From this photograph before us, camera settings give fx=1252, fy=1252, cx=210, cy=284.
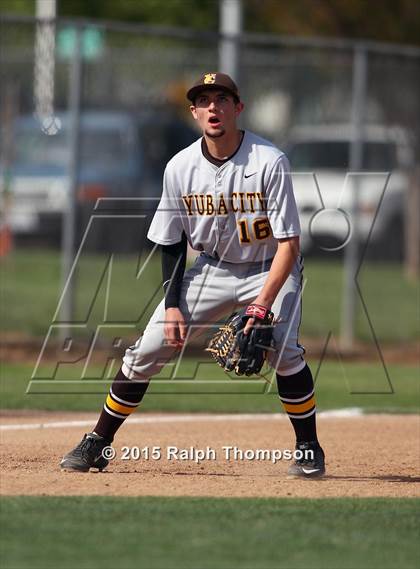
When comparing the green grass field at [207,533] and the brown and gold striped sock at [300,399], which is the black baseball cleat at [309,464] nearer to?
the brown and gold striped sock at [300,399]

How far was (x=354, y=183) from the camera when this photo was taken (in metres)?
13.3

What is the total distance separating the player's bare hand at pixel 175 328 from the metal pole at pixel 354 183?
6.60 m

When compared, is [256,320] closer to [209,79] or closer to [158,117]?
[209,79]

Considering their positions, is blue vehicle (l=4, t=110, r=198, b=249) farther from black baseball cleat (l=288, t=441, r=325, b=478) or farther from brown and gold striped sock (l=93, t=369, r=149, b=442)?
black baseball cleat (l=288, t=441, r=325, b=478)

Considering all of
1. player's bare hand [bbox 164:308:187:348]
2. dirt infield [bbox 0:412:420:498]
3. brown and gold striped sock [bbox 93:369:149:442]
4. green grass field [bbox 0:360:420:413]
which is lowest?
green grass field [bbox 0:360:420:413]

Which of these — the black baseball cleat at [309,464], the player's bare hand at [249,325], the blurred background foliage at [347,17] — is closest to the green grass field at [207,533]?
the black baseball cleat at [309,464]

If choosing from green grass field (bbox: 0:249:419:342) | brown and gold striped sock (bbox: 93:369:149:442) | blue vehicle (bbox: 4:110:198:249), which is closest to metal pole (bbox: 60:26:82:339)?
blue vehicle (bbox: 4:110:198:249)

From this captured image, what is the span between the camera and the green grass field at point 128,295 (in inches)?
509

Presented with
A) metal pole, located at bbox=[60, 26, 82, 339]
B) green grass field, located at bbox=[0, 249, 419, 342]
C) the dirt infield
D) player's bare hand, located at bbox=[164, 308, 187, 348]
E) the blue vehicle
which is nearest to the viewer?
the dirt infield

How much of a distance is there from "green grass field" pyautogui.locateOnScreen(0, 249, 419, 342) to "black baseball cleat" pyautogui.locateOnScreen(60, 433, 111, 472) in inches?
214

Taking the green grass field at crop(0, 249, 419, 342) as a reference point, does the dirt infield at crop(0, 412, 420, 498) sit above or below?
above

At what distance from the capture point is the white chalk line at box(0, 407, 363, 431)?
352 inches

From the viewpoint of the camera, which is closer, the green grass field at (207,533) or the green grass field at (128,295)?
the green grass field at (207,533)

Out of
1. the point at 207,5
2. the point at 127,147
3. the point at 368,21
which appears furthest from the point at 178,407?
the point at 207,5
